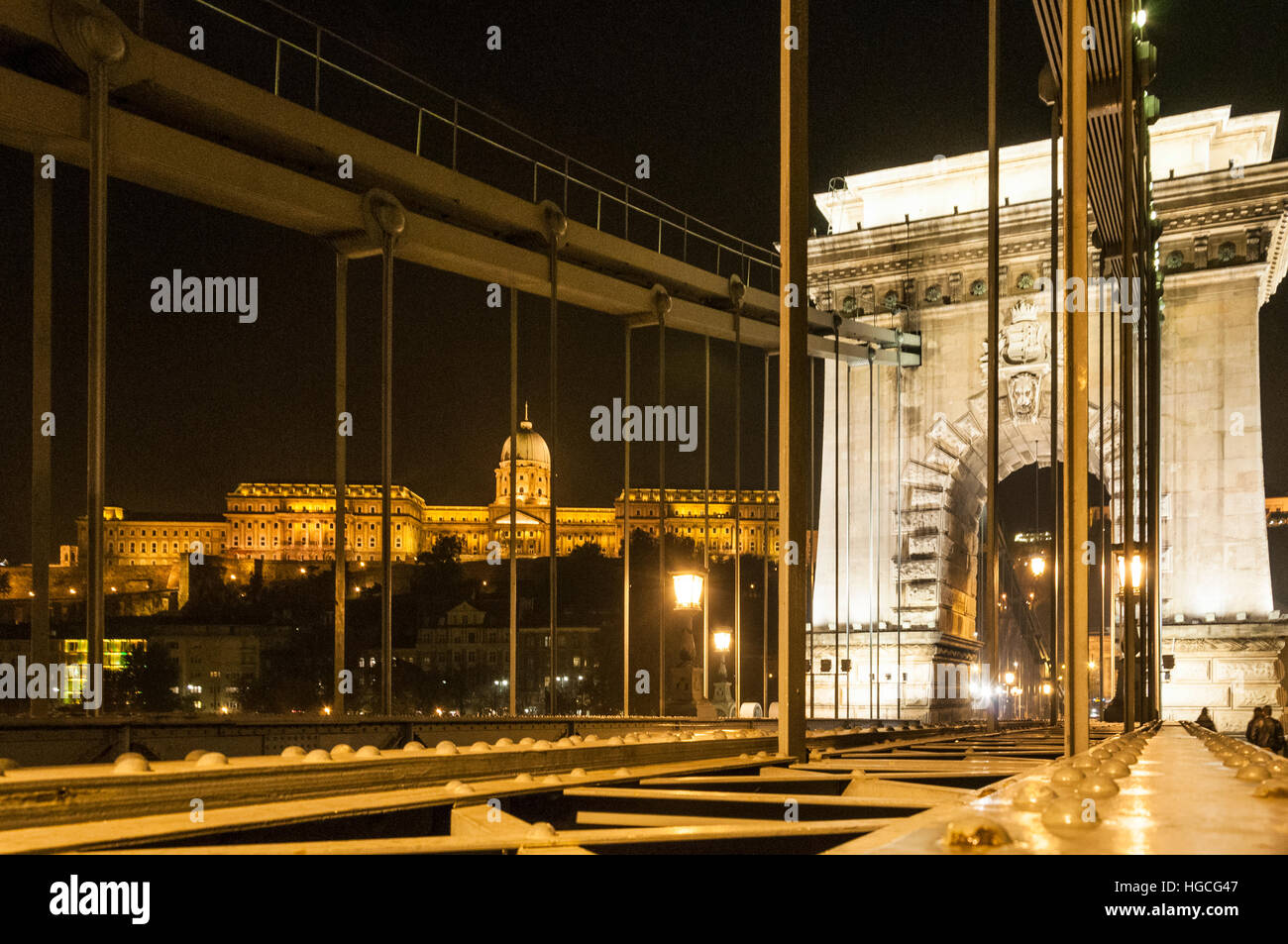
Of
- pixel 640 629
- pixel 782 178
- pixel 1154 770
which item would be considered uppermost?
pixel 782 178

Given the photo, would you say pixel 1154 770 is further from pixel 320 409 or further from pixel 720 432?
pixel 320 409

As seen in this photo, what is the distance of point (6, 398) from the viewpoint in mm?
40094

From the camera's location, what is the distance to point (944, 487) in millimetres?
26172

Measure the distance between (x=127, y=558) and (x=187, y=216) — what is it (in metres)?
68.7

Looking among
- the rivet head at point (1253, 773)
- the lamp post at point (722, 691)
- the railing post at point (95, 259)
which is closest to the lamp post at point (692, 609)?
the lamp post at point (722, 691)

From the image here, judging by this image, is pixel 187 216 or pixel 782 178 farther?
pixel 187 216

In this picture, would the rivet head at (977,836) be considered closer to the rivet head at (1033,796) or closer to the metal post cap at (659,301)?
the rivet head at (1033,796)

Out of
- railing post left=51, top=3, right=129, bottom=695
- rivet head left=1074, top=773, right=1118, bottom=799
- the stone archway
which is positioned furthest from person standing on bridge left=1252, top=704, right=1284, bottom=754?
the stone archway

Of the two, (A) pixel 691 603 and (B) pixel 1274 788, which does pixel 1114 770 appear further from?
(A) pixel 691 603

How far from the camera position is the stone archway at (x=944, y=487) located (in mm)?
25719

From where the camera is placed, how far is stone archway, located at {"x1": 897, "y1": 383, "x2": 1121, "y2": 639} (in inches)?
1013

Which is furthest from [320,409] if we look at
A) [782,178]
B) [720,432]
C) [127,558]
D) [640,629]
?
[782,178]

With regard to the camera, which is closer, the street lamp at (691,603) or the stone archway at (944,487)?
the street lamp at (691,603)

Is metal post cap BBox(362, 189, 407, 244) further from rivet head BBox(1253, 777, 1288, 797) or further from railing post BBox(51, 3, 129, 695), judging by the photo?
rivet head BBox(1253, 777, 1288, 797)
